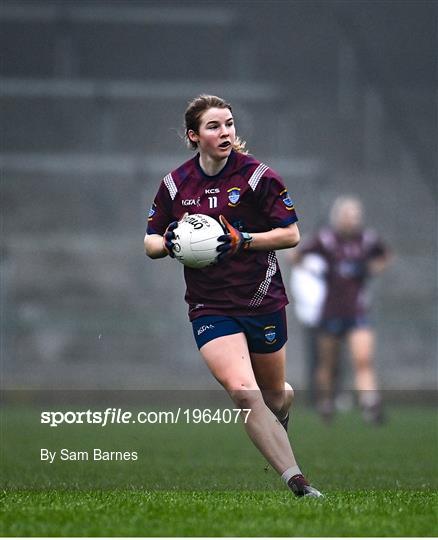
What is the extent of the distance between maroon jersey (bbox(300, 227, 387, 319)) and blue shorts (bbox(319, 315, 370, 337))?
0.11 feet

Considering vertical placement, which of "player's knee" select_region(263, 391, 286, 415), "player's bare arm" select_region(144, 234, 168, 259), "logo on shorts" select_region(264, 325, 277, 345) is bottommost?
"player's knee" select_region(263, 391, 286, 415)

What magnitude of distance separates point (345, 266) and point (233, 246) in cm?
842

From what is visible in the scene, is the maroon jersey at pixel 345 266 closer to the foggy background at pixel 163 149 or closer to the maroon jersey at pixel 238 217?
the foggy background at pixel 163 149

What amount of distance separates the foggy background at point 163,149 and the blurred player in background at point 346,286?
3.24m

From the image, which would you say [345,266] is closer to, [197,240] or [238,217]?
[238,217]

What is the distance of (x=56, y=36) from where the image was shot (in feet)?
78.0

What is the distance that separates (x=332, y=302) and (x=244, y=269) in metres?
8.24

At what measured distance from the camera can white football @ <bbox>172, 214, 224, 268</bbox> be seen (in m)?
6.19

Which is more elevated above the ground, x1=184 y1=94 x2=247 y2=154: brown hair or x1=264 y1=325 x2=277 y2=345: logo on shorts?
x1=184 y1=94 x2=247 y2=154: brown hair

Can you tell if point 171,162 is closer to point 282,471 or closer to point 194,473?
point 194,473

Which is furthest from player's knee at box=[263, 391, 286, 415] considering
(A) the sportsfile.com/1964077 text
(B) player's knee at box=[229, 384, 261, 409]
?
(A) the sportsfile.com/1964077 text

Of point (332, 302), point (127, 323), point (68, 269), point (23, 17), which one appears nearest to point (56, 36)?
point (23, 17)

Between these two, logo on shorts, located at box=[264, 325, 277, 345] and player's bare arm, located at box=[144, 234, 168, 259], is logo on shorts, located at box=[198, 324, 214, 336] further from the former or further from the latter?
player's bare arm, located at box=[144, 234, 168, 259]

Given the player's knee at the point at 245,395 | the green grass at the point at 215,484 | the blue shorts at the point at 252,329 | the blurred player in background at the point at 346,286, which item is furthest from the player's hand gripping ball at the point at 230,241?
the blurred player in background at the point at 346,286
